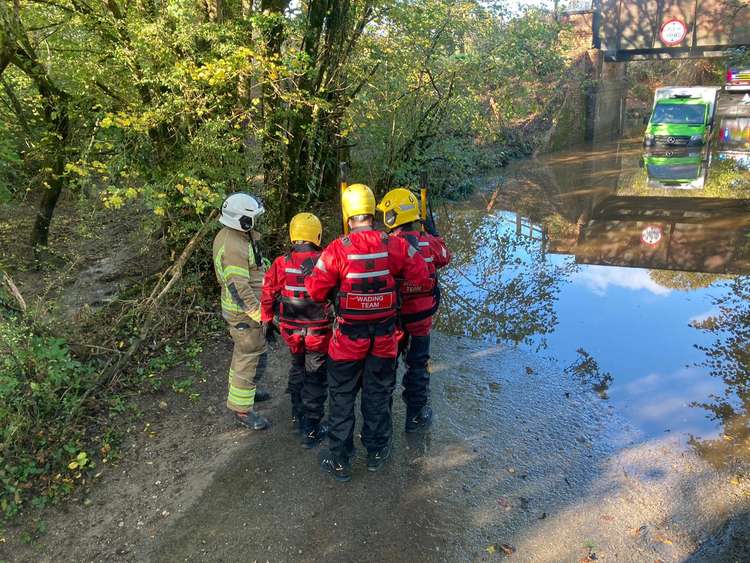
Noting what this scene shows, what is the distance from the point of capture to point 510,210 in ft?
42.6

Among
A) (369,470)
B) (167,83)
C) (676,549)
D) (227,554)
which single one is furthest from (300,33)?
(676,549)

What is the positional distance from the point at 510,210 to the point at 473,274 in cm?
514

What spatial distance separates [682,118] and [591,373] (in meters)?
18.8

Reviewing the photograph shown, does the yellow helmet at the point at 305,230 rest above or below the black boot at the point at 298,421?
above

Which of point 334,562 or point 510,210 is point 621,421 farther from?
point 510,210

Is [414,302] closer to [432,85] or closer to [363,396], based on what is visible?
[363,396]

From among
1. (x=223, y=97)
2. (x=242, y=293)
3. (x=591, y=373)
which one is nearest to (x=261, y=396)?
(x=242, y=293)

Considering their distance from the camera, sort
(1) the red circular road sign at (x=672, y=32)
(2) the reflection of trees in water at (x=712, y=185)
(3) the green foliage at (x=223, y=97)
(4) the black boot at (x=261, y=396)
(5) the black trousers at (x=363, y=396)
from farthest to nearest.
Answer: (1) the red circular road sign at (x=672, y=32) → (2) the reflection of trees in water at (x=712, y=185) → (3) the green foliage at (x=223, y=97) → (4) the black boot at (x=261, y=396) → (5) the black trousers at (x=363, y=396)

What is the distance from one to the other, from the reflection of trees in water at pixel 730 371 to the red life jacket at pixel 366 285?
283 cm

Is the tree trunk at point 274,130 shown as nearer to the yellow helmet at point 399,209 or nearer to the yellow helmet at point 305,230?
the yellow helmet at point 305,230

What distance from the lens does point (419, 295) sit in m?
4.22

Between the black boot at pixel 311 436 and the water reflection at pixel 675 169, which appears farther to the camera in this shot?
the water reflection at pixel 675 169

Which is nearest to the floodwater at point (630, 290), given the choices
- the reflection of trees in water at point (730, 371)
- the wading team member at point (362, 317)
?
the reflection of trees in water at point (730, 371)

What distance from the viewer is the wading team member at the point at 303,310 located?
3.99 m
